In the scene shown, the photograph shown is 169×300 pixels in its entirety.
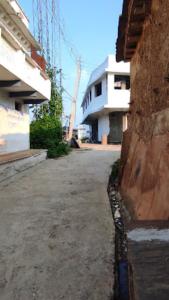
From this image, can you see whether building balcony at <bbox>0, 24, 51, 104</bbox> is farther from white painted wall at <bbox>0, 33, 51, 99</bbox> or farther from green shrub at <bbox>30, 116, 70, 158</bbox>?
green shrub at <bbox>30, 116, 70, 158</bbox>

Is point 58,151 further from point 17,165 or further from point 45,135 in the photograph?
Result: point 17,165

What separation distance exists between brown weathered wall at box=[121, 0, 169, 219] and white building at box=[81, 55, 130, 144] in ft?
60.6

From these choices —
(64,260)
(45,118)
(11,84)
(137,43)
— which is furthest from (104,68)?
(64,260)

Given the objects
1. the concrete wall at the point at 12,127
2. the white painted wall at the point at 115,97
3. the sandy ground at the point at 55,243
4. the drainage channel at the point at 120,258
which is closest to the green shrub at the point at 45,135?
the concrete wall at the point at 12,127

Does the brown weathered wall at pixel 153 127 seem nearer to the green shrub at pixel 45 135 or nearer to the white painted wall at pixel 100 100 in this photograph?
the green shrub at pixel 45 135

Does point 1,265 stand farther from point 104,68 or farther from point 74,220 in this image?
point 104,68

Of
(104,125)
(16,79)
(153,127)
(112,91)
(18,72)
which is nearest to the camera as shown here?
(153,127)

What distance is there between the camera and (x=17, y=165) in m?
10.2

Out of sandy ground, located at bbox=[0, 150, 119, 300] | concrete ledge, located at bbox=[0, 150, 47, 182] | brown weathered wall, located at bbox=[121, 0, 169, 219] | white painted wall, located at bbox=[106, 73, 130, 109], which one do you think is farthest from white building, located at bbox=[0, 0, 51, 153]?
white painted wall, located at bbox=[106, 73, 130, 109]

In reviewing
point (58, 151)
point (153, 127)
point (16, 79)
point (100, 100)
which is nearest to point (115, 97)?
point (100, 100)

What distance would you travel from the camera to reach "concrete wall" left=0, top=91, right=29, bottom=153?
12133 mm

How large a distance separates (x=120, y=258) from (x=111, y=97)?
21.5 meters

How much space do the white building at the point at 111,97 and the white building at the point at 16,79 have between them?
985 centimetres

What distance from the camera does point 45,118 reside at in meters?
18.6
